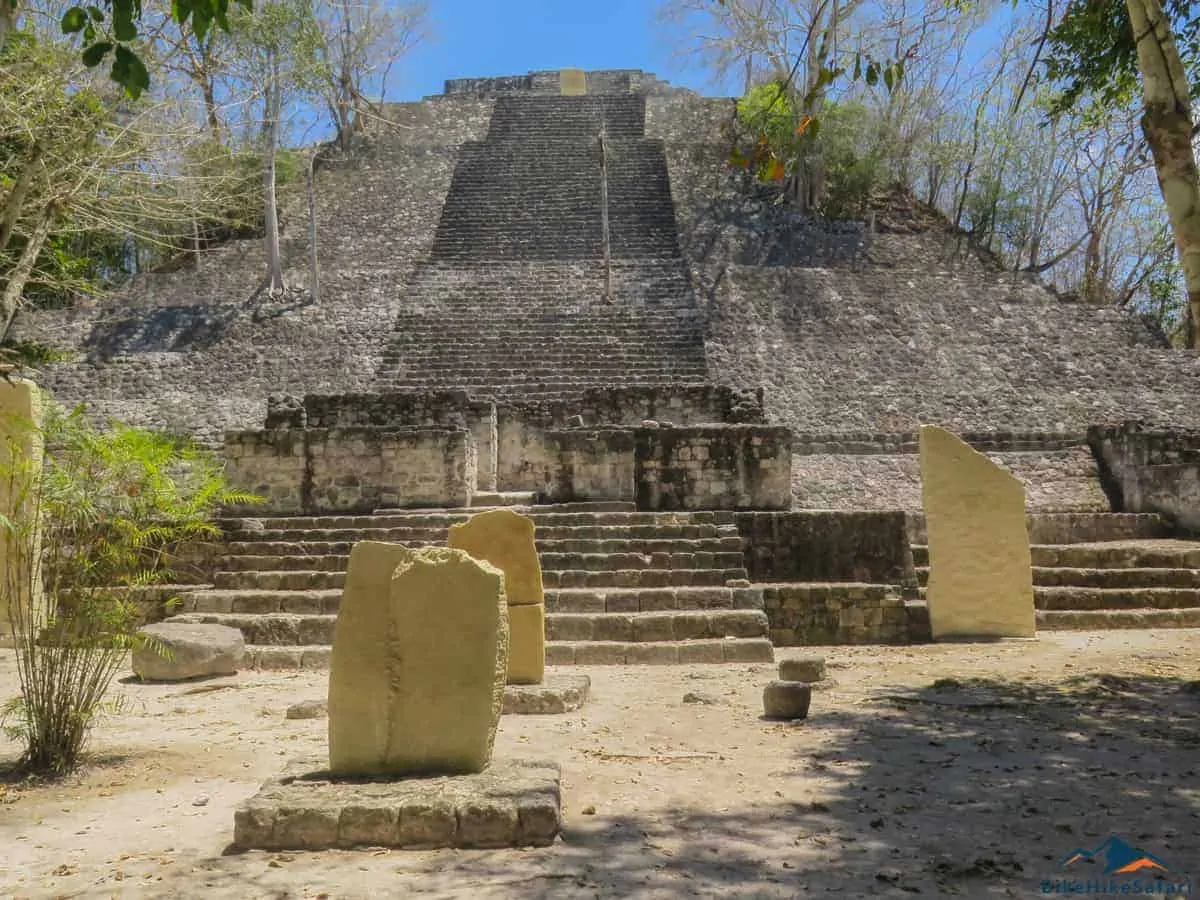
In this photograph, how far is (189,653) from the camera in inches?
275

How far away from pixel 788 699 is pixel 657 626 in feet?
8.48

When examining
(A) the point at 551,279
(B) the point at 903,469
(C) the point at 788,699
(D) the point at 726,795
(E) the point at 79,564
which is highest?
(A) the point at 551,279

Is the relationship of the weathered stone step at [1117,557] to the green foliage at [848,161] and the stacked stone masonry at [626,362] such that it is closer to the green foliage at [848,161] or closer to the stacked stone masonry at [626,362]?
the stacked stone masonry at [626,362]

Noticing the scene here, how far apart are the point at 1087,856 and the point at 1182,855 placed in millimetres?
Answer: 254

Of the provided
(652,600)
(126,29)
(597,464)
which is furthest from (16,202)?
(597,464)

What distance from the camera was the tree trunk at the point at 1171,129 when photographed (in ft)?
14.4

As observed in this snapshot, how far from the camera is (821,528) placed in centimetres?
935

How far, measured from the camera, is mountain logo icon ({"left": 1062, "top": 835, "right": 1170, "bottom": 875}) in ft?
9.38

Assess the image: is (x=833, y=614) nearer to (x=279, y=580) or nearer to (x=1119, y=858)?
(x=279, y=580)

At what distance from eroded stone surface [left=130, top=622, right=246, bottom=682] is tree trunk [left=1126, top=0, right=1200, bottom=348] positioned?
6078mm

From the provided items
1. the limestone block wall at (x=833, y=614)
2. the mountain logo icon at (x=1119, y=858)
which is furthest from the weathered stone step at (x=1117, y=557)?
the mountain logo icon at (x=1119, y=858)

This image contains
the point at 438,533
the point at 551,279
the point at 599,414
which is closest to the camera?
the point at 438,533

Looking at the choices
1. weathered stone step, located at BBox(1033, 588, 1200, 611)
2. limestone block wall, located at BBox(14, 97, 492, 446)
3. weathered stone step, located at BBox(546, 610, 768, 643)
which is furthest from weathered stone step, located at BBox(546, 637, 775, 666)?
limestone block wall, located at BBox(14, 97, 492, 446)

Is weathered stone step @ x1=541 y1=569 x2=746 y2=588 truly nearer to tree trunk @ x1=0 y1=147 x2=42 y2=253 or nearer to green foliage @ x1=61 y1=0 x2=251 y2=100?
tree trunk @ x1=0 y1=147 x2=42 y2=253
